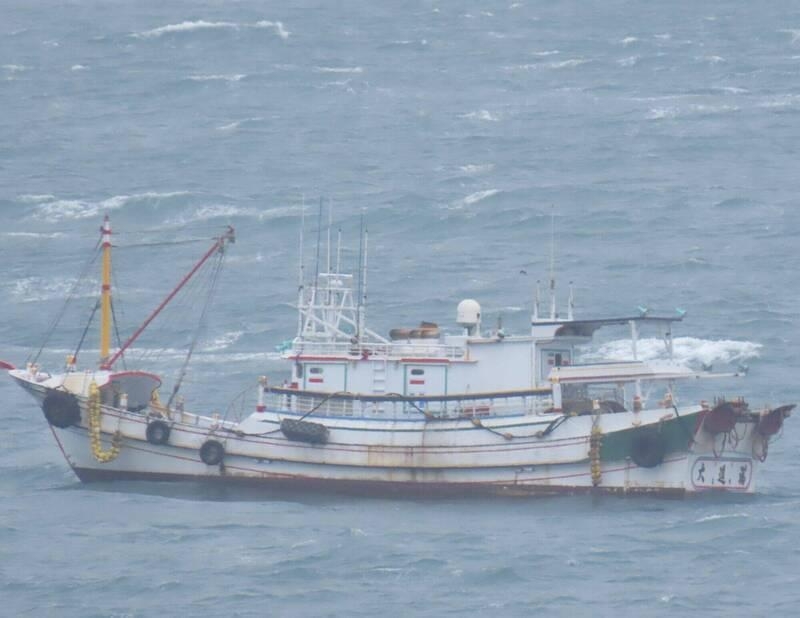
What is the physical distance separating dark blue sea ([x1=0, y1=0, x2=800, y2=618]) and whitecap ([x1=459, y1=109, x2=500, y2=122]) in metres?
0.30

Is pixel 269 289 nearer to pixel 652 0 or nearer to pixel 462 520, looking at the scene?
pixel 462 520

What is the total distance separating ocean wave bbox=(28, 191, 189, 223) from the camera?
11156 cm

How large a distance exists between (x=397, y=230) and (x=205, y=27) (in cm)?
4724

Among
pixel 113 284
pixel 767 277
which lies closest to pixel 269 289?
pixel 113 284

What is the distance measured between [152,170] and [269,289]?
25319mm

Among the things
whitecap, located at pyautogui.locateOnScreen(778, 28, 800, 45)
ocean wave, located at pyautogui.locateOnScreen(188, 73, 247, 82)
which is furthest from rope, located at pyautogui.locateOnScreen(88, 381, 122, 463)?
whitecap, located at pyautogui.locateOnScreen(778, 28, 800, 45)

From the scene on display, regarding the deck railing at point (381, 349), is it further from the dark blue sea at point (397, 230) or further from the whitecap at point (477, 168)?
the whitecap at point (477, 168)

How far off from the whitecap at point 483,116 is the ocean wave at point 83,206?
789 inches

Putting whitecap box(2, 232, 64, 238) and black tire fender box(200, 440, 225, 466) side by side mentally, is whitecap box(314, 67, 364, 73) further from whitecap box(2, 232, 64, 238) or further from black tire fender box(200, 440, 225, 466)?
black tire fender box(200, 440, 225, 466)

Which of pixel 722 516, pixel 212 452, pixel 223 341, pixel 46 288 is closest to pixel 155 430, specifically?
pixel 212 452

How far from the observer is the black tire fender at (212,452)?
72812 millimetres

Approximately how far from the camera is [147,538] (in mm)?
64750

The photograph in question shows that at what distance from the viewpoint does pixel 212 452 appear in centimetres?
7288

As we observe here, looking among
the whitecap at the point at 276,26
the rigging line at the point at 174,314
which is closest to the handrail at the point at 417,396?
the rigging line at the point at 174,314
